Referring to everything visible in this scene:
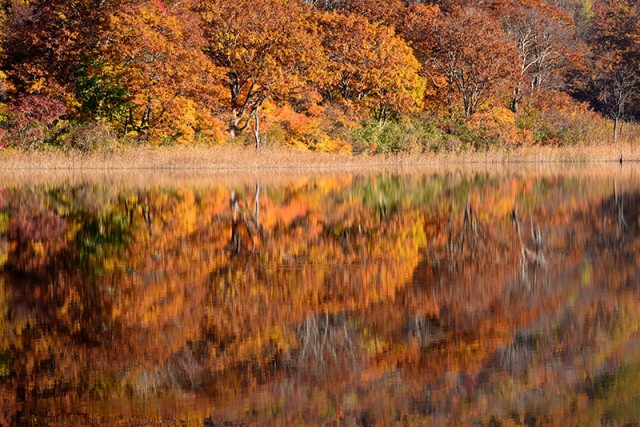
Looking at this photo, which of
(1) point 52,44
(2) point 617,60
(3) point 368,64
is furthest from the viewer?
(2) point 617,60

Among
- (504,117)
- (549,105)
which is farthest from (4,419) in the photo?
(549,105)

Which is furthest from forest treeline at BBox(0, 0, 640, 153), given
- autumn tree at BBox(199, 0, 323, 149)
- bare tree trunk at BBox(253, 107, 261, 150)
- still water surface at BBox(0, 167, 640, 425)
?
still water surface at BBox(0, 167, 640, 425)

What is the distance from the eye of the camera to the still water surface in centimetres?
612

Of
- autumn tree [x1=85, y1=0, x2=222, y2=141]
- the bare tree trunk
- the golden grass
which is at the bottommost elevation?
the golden grass

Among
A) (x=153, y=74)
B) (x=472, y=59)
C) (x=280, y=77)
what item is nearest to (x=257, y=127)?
(x=280, y=77)

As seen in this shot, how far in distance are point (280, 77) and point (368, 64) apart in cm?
726

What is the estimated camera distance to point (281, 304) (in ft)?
31.2

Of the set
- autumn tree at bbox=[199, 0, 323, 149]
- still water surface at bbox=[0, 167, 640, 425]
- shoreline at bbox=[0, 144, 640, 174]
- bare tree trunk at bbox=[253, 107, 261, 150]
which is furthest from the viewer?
bare tree trunk at bbox=[253, 107, 261, 150]

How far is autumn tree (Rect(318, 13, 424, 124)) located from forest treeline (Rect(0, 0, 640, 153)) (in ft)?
0.31

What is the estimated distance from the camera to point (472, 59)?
54.7 meters

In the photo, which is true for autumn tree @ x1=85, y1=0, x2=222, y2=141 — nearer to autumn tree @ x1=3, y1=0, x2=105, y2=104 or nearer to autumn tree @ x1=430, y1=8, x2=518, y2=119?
autumn tree @ x1=3, y1=0, x2=105, y2=104

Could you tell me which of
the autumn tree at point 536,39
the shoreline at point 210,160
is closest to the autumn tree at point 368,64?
the shoreline at point 210,160

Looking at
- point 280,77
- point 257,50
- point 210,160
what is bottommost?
point 210,160

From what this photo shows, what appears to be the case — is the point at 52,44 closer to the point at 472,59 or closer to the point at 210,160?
the point at 210,160
